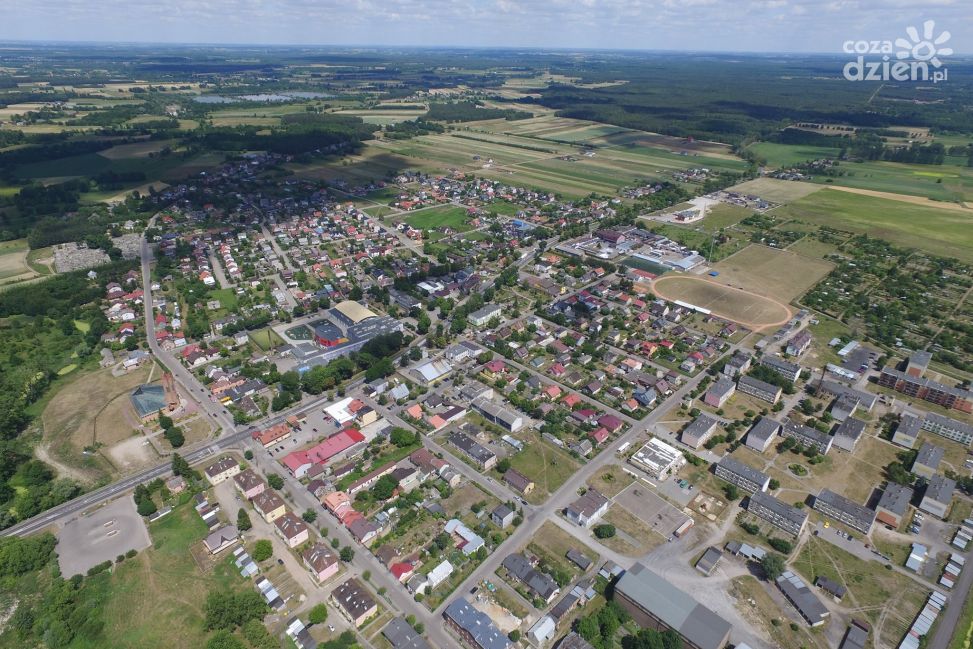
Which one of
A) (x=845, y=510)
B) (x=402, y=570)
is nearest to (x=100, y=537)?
(x=402, y=570)

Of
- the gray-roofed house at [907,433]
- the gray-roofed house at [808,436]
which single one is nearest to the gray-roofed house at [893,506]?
the gray-roofed house at [808,436]

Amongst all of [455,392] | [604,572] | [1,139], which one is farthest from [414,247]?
[1,139]

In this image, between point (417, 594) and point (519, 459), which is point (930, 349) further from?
point (417, 594)

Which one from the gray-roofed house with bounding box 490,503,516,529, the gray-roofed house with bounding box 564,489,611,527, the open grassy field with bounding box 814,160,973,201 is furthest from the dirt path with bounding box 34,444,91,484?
the open grassy field with bounding box 814,160,973,201

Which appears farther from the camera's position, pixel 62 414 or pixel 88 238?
pixel 88 238

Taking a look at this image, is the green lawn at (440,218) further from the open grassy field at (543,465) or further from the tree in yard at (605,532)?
the tree in yard at (605,532)

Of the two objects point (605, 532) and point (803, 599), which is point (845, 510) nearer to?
point (803, 599)

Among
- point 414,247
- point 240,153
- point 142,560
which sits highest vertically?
point 240,153

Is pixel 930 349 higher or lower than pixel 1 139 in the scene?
lower
